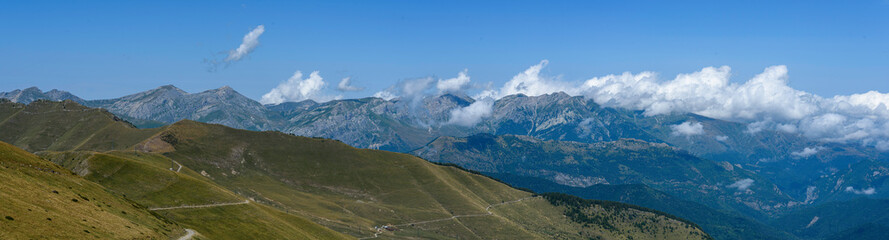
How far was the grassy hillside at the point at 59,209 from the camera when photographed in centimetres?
Answer: 8975

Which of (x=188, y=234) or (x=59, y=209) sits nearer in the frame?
(x=59, y=209)

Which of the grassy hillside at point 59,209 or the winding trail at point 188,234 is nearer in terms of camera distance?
the grassy hillside at point 59,209

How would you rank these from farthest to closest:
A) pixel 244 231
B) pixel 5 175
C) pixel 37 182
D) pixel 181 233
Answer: pixel 244 231
pixel 181 233
pixel 37 182
pixel 5 175

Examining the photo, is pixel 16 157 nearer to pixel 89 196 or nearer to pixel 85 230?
pixel 89 196

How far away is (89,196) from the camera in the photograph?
129250 millimetres

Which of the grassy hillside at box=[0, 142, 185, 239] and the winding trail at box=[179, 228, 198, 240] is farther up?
the grassy hillside at box=[0, 142, 185, 239]

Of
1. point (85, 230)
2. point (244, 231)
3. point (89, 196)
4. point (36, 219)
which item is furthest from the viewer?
point (244, 231)

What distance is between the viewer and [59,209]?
341 feet

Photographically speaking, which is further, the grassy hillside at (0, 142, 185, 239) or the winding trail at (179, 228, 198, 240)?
the winding trail at (179, 228, 198, 240)

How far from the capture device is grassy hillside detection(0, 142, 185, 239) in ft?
294

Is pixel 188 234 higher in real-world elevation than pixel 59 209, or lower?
lower

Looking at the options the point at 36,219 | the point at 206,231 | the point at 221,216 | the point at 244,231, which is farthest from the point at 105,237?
the point at 221,216

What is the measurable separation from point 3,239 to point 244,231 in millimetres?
99557

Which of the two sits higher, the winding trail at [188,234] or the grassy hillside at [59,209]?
the grassy hillside at [59,209]
